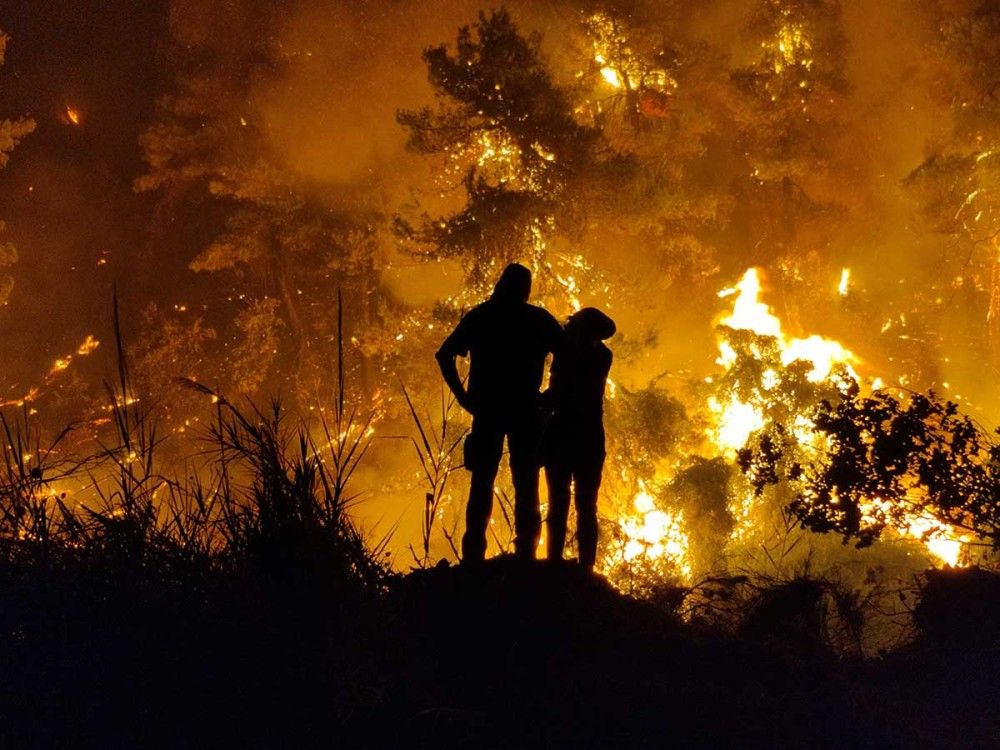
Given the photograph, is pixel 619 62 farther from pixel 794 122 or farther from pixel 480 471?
pixel 480 471

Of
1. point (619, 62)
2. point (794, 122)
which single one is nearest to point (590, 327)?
point (619, 62)

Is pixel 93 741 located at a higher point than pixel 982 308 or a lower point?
lower

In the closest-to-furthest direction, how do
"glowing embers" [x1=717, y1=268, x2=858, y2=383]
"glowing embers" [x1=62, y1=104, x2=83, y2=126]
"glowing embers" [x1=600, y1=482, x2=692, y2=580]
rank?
"glowing embers" [x1=600, y1=482, x2=692, y2=580], "glowing embers" [x1=717, y1=268, x2=858, y2=383], "glowing embers" [x1=62, y1=104, x2=83, y2=126]

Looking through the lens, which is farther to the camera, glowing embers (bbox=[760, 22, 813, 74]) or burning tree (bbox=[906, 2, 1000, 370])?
glowing embers (bbox=[760, 22, 813, 74])

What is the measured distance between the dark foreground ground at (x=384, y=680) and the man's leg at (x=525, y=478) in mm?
1238

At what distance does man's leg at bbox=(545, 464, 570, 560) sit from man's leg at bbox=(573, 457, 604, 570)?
Answer: 11 cm

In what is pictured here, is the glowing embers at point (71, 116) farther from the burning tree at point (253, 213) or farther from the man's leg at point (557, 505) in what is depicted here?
the man's leg at point (557, 505)

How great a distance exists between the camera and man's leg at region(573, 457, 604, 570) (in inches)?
238

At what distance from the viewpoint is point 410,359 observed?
18562 mm

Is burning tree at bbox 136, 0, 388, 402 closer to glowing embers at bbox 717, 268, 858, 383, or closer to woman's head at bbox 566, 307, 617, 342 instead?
glowing embers at bbox 717, 268, 858, 383

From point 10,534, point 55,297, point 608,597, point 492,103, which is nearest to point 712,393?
point 492,103

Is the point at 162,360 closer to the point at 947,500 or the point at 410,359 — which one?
the point at 410,359

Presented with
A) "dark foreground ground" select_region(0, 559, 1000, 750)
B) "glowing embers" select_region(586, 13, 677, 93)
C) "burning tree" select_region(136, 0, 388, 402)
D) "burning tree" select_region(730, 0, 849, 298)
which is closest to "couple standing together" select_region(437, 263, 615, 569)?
"dark foreground ground" select_region(0, 559, 1000, 750)

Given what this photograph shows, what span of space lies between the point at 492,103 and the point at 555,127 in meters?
1.31
